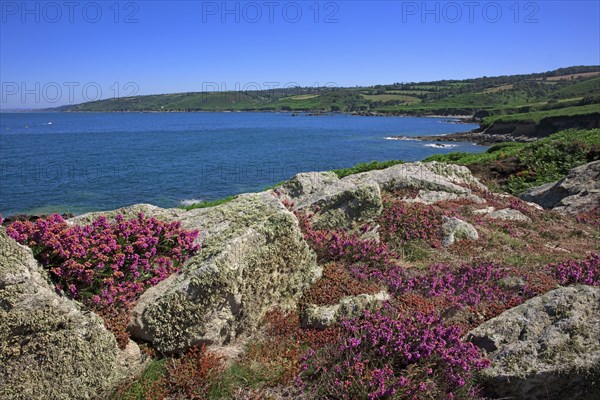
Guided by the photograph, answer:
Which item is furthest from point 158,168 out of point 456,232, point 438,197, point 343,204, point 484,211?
point 456,232

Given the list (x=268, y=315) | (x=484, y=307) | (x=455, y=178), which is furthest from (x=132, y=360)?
(x=455, y=178)

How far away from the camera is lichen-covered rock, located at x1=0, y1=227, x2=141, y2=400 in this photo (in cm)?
593

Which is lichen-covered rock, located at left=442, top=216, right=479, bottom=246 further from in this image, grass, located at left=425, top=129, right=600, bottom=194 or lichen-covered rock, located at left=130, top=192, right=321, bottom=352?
grass, located at left=425, top=129, right=600, bottom=194

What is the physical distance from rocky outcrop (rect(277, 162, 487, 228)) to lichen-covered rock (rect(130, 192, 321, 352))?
327cm

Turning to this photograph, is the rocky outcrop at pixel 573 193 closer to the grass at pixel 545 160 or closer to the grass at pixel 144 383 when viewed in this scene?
the grass at pixel 545 160

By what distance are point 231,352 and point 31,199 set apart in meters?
50.4

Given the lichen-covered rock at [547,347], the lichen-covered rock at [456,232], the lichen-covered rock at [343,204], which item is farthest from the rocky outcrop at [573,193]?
the lichen-covered rock at [547,347]

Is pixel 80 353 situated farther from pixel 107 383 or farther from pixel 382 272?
pixel 382 272

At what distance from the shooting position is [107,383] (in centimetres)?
650

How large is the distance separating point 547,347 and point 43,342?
8.06 meters

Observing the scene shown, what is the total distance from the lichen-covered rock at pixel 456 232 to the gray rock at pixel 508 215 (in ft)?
9.65

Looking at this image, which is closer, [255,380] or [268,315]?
[255,380]

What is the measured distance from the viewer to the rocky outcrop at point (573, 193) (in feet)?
65.4

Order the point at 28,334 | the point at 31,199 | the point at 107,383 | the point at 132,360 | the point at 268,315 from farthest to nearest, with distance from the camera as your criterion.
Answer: the point at 31,199 < the point at 268,315 < the point at 132,360 < the point at 107,383 < the point at 28,334
